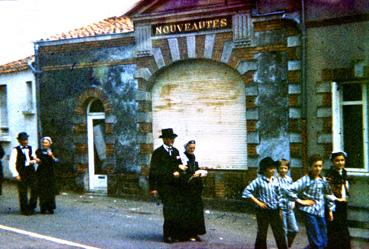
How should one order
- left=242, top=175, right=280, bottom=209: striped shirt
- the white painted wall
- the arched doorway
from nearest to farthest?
left=242, top=175, right=280, bottom=209: striped shirt
the arched doorway
the white painted wall

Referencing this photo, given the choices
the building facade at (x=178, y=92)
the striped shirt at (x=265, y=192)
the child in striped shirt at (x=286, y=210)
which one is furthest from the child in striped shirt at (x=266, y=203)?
the building facade at (x=178, y=92)

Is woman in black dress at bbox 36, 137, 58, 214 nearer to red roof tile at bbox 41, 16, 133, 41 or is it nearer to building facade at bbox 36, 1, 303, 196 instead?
building facade at bbox 36, 1, 303, 196

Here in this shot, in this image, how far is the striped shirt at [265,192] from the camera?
8.11 m

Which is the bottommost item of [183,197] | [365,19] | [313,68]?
[183,197]

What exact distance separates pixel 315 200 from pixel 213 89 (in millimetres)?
6939

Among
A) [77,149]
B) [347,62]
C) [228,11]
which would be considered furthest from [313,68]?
[77,149]

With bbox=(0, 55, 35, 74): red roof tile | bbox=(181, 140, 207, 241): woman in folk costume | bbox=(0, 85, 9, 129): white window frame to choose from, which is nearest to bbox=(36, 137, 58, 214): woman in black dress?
bbox=(181, 140, 207, 241): woman in folk costume

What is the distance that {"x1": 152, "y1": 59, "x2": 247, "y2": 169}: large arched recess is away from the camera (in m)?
14.5

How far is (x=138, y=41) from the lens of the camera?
1571 centimetres

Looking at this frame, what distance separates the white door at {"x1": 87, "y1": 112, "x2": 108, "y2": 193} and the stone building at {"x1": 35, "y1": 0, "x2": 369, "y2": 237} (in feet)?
0.12

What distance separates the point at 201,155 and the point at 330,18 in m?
5.14

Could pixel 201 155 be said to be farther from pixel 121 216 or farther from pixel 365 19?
pixel 365 19

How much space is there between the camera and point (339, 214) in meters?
8.45

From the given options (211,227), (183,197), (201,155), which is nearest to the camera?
(183,197)
